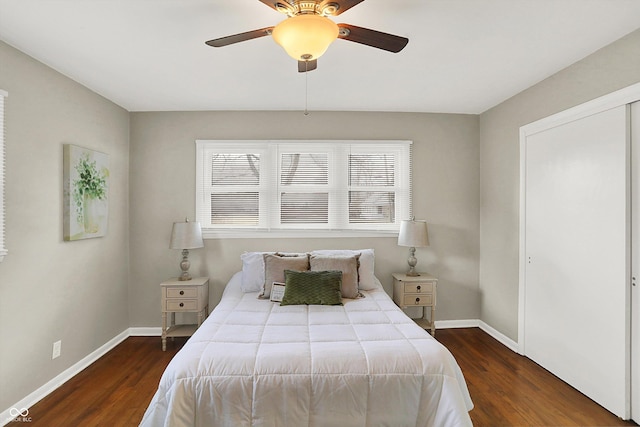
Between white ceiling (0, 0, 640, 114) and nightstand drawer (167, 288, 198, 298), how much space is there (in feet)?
6.41

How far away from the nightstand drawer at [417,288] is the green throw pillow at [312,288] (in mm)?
959

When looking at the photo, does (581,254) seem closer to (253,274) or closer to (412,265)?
(412,265)

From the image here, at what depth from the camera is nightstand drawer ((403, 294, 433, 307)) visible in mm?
3707

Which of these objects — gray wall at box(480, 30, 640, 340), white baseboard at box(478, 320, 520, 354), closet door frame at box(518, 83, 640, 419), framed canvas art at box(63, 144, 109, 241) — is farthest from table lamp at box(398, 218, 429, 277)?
framed canvas art at box(63, 144, 109, 241)

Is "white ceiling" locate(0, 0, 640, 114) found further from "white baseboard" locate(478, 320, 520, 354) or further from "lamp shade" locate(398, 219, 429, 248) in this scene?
"white baseboard" locate(478, 320, 520, 354)

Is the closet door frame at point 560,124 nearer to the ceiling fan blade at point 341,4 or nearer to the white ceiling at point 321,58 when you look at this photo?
the white ceiling at point 321,58

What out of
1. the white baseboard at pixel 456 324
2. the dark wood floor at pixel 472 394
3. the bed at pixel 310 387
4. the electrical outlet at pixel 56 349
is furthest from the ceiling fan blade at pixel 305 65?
the white baseboard at pixel 456 324

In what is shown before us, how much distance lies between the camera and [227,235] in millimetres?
3957

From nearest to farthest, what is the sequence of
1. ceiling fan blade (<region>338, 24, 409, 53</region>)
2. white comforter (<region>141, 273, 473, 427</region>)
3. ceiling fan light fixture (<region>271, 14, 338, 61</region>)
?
ceiling fan light fixture (<region>271, 14, 338, 61</region>) < ceiling fan blade (<region>338, 24, 409, 53</region>) < white comforter (<region>141, 273, 473, 427</region>)

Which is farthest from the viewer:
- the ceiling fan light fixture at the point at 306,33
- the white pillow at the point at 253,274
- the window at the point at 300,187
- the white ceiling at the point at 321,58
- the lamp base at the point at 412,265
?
the window at the point at 300,187

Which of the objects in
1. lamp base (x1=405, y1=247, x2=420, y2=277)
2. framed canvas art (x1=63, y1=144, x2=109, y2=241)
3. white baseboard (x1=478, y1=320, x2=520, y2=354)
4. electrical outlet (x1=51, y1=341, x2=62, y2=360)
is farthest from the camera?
lamp base (x1=405, y1=247, x2=420, y2=277)

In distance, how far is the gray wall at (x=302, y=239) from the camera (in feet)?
13.0

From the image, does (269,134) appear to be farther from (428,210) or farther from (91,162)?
(428,210)

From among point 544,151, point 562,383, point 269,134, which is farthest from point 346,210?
point 562,383
